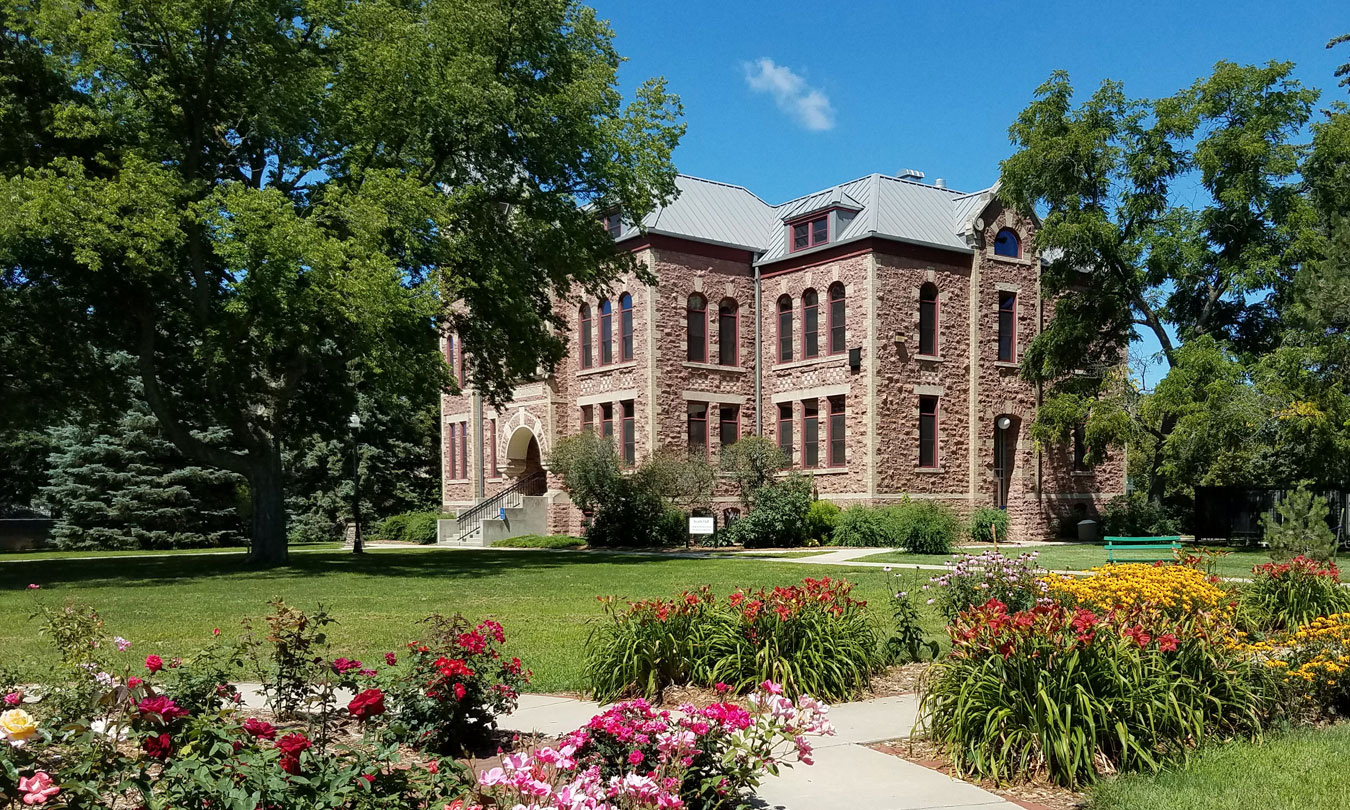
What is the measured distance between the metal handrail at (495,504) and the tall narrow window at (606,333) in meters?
6.03

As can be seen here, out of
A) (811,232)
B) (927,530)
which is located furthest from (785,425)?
(927,530)

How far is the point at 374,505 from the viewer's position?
1793 inches

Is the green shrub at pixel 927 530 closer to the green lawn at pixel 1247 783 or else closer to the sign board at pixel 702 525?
the sign board at pixel 702 525

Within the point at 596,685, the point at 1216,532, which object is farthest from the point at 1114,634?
the point at 1216,532

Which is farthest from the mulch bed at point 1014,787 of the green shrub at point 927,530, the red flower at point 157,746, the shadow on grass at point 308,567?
the green shrub at point 927,530

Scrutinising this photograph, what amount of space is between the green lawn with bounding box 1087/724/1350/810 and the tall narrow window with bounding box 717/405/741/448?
89.1 feet

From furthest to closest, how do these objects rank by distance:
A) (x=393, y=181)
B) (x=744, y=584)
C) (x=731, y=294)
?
(x=731, y=294) → (x=393, y=181) → (x=744, y=584)

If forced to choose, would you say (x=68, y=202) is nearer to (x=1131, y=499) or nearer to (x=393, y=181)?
(x=393, y=181)

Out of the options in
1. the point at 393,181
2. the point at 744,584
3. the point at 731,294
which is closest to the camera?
the point at 744,584

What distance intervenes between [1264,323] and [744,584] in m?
22.7

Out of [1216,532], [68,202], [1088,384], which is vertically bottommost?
[1216,532]

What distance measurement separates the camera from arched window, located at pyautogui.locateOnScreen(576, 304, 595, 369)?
114ft

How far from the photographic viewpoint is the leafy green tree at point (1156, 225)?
2858cm

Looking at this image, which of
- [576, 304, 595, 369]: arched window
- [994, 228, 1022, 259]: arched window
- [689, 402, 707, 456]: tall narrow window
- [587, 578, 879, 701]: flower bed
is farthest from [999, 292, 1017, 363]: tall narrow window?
[587, 578, 879, 701]: flower bed
